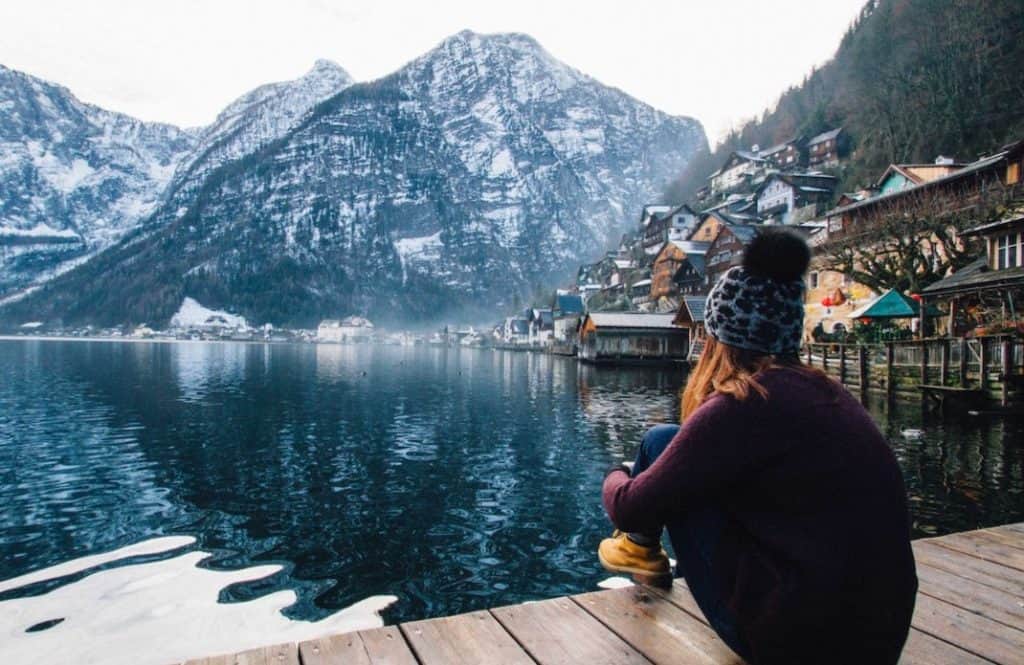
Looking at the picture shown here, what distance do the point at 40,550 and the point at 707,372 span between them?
446 inches

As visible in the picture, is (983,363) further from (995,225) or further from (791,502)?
(791,502)

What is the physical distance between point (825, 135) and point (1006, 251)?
57.6 m

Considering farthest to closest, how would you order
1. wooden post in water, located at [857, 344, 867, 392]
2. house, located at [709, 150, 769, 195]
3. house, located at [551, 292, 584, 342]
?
house, located at [551, 292, 584, 342] → house, located at [709, 150, 769, 195] → wooden post in water, located at [857, 344, 867, 392]

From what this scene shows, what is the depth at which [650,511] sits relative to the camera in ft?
8.59

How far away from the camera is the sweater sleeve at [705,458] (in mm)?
2236

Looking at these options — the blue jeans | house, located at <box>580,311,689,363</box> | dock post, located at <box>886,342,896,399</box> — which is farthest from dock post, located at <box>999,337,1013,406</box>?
house, located at <box>580,311,689,363</box>

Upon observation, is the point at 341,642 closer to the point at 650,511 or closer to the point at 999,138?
the point at 650,511

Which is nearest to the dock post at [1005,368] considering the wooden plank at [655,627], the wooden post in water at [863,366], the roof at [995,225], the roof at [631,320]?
the wooden post in water at [863,366]

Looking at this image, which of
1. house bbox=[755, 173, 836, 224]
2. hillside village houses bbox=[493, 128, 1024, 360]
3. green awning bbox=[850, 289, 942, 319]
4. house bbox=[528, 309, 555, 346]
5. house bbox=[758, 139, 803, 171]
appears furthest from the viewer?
house bbox=[528, 309, 555, 346]

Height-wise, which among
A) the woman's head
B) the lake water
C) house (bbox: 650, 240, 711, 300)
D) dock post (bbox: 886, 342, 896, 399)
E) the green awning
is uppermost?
house (bbox: 650, 240, 711, 300)

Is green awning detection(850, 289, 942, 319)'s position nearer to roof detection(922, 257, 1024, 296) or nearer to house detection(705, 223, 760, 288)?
roof detection(922, 257, 1024, 296)

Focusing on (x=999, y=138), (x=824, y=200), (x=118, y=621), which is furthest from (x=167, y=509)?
(x=824, y=200)

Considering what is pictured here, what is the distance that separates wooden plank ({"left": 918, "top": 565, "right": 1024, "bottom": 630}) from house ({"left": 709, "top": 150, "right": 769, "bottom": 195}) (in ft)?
304

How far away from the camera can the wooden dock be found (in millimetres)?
3207
